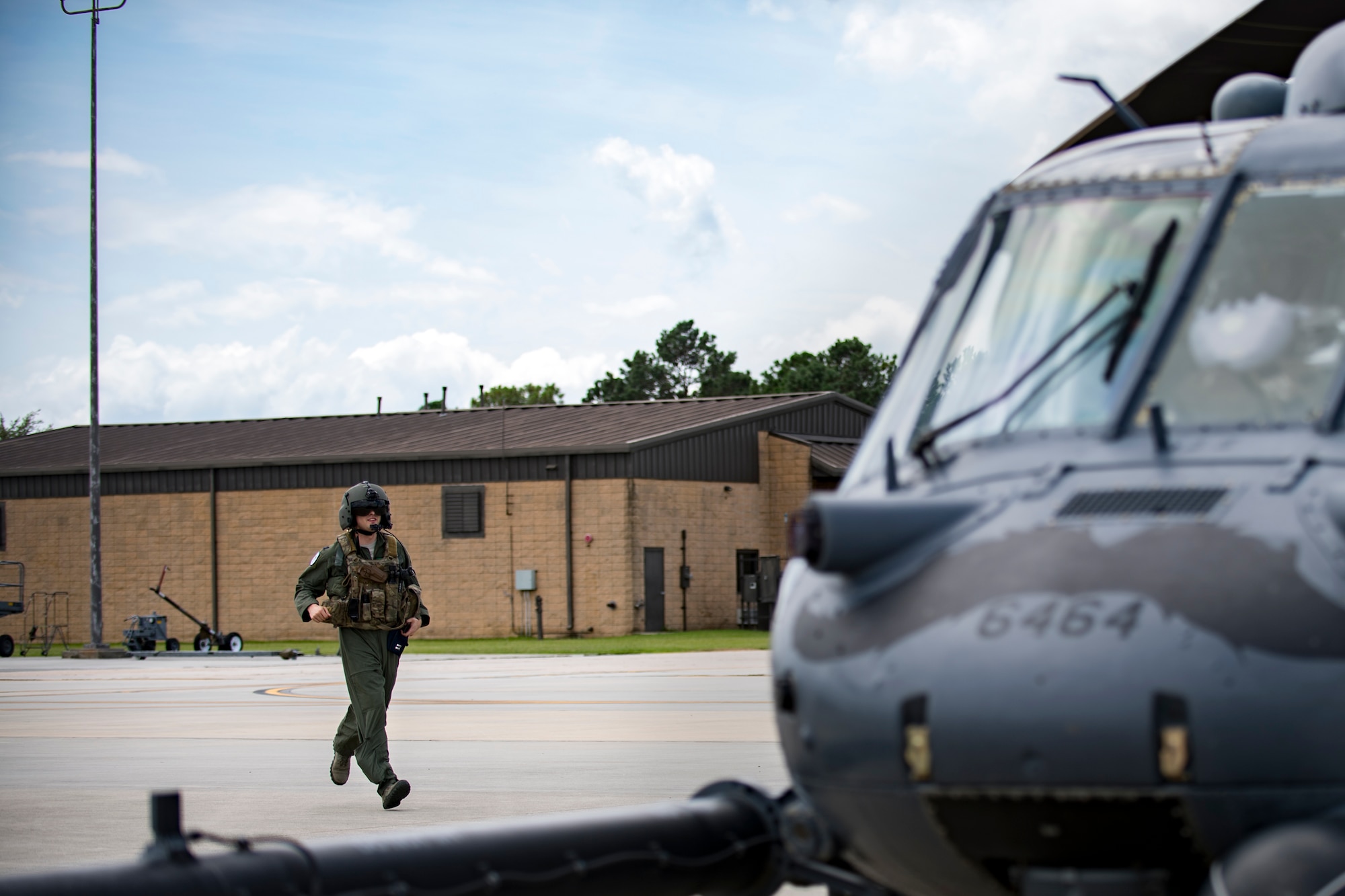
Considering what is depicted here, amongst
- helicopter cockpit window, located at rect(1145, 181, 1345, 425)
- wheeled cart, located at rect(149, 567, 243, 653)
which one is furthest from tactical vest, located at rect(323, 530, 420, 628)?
wheeled cart, located at rect(149, 567, 243, 653)

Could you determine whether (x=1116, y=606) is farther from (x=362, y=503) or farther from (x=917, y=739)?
(x=362, y=503)

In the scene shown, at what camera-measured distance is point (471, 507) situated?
44.3 meters

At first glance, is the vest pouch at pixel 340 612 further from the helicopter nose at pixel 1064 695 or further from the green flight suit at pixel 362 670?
the helicopter nose at pixel 1064 695

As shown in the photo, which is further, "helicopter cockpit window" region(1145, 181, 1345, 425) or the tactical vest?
the tactical vest

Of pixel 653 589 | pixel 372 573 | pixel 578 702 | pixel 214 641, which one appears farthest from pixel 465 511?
pixel 372 573

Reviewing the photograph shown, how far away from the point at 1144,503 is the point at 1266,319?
2.90ft

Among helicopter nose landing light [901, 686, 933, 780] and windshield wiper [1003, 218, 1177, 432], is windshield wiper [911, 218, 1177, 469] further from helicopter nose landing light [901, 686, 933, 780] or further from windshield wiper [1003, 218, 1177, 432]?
helicopter nose landing light [901, 686, 933, 780]

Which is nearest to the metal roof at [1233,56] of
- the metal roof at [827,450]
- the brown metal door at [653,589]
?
the brown metal door at [653,589]

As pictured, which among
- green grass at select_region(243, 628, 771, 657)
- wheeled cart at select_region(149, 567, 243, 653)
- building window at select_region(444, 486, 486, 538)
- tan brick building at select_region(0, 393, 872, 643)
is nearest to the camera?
green grass at select_region(243, 628, 771, 657)

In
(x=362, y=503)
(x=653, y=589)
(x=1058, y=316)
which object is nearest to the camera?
(x=1058, y=316)

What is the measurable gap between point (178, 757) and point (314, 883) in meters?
10.0

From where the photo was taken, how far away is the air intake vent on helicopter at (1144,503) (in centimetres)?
325

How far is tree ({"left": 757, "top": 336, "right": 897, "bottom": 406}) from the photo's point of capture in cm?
10044

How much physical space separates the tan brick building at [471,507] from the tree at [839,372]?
4851 centimetres
